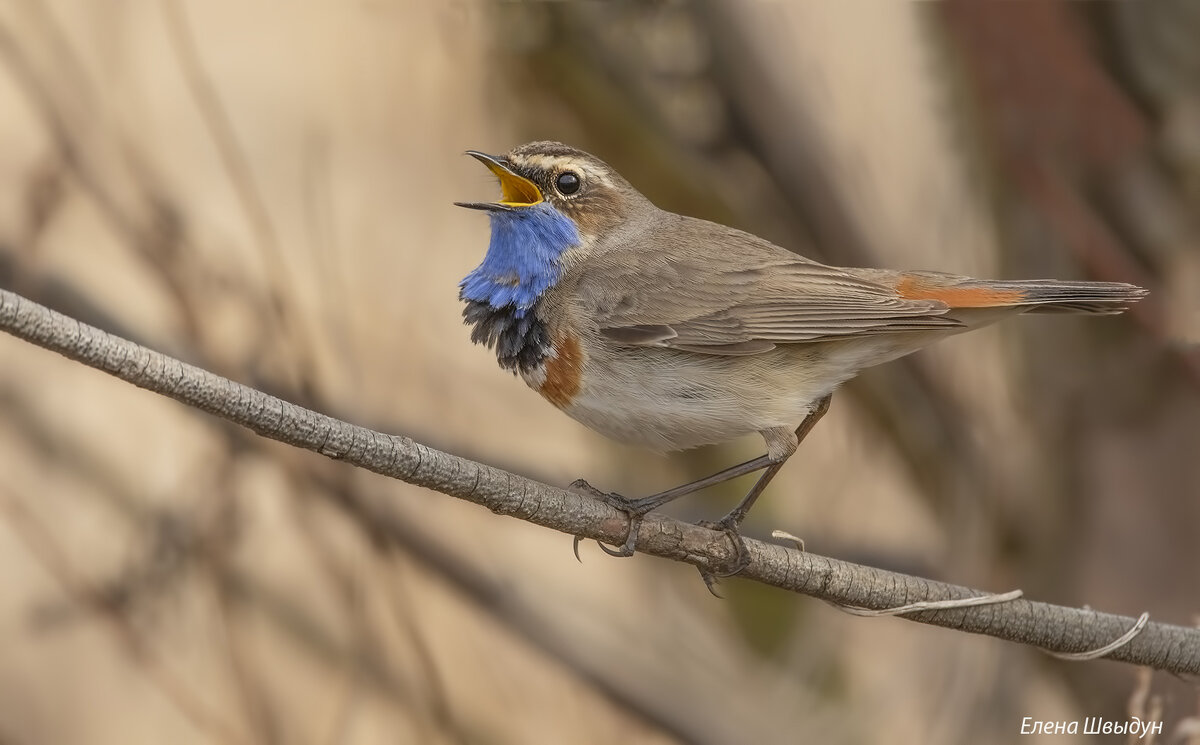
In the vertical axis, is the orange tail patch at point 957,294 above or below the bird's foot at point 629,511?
above

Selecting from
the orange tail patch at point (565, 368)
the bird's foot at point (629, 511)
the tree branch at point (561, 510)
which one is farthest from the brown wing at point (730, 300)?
the tree branch at point (561, 510)

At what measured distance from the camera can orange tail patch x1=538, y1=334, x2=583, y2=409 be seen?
12.5ft

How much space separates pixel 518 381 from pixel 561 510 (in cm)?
332

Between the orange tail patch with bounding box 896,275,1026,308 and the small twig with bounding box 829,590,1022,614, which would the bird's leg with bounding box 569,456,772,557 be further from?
the orange tail patch with bounding box 896,275,1026,308

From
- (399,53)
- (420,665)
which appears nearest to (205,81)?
(399,53)

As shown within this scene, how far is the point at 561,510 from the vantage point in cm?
298

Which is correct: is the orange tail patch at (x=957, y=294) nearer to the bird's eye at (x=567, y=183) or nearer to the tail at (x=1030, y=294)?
the tail at (x=1030, y=294)

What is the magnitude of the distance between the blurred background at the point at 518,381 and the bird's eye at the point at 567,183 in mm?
1281

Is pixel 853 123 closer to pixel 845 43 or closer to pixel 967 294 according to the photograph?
pixel 845 43

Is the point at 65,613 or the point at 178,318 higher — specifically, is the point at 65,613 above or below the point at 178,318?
below

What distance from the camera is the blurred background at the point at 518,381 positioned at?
5301mm

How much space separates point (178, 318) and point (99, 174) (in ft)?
2.22

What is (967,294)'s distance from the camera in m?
3.77

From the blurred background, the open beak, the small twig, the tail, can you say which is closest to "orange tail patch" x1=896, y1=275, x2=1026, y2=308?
the tail
